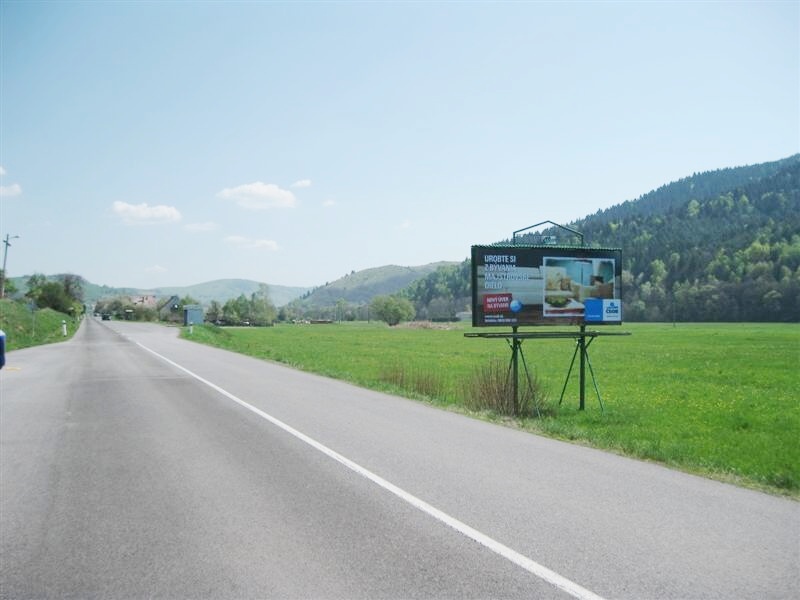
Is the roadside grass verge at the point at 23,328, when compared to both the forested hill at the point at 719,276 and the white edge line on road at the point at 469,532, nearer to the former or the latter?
the white edge line on road at the point at 469,532

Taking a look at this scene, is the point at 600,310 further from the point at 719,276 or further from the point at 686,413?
the point at 719,276

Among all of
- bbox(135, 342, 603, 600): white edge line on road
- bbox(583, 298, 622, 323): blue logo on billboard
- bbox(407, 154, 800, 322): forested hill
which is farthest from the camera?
bbox(407, 154, 800, 322): forested hill

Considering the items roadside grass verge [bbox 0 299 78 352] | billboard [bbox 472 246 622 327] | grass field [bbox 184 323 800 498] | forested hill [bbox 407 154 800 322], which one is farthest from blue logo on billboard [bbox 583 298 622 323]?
forested hill [bbox 407 154 800 322]

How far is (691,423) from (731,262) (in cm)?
14703

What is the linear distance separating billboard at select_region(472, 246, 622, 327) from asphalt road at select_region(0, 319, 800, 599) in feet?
12.8

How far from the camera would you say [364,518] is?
19.6 ft

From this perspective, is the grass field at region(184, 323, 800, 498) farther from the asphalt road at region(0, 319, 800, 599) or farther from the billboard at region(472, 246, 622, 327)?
the billboard at region(472, 246, 622, 327)

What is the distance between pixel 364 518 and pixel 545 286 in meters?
9.80

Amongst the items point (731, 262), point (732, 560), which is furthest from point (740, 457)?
point (731, 262)

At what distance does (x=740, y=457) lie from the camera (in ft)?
32.2

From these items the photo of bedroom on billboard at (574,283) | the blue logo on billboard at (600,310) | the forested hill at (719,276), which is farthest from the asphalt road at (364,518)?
the forested hill at (719,276)

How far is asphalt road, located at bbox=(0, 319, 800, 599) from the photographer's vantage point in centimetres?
457

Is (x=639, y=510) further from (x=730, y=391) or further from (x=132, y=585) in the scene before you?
(x=730, y=391)

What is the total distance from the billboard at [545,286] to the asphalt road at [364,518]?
389 cm
